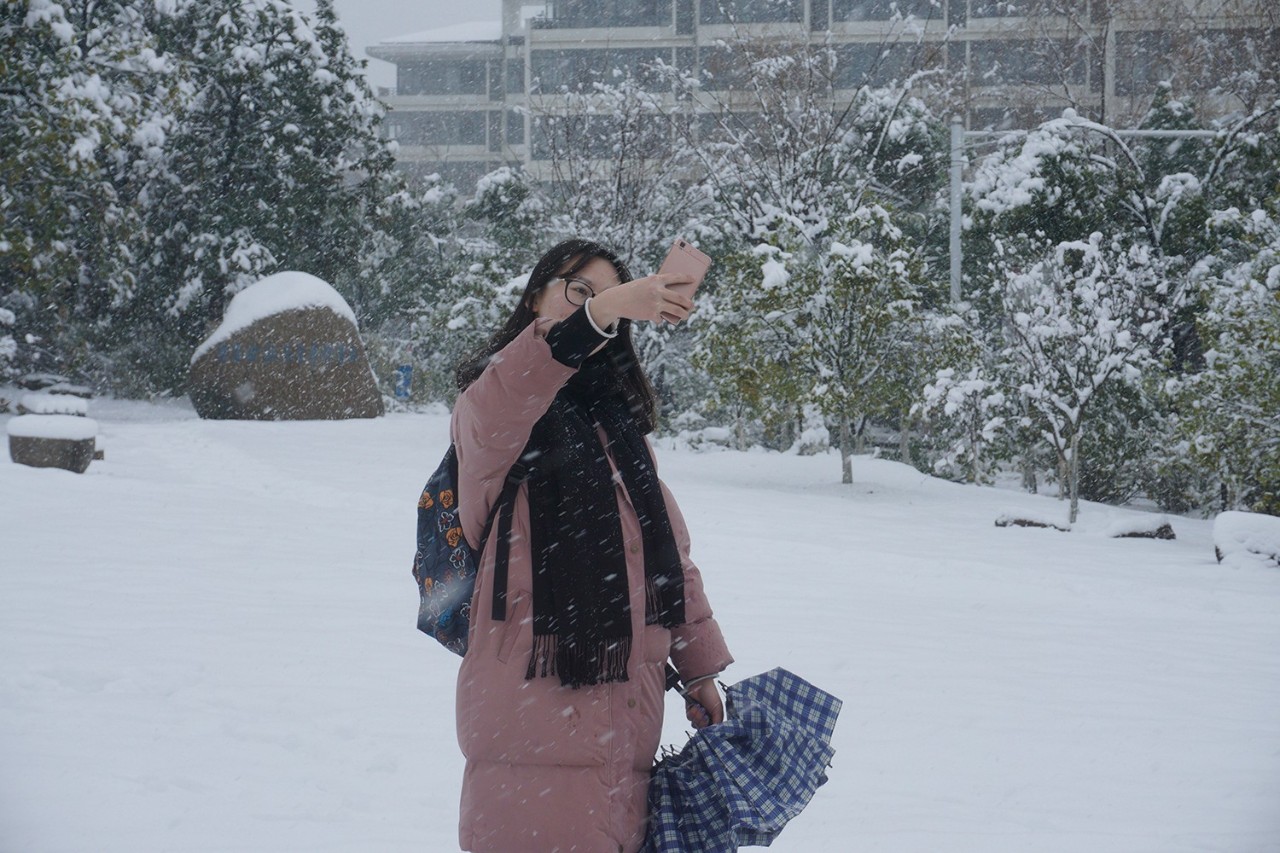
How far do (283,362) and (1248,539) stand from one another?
48.3 ft

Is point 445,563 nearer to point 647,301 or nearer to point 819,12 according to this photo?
point 647,301

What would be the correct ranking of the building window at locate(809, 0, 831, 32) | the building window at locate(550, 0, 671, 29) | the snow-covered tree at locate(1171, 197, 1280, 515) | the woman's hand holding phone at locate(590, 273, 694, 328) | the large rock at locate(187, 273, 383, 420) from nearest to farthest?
the woman's hand holding phone at locate(590, 273, 694, 328) → the snow-covered tree at locate(1171, 197, 1280, 515) → the large rock at locate(187, 273, 383, 420) → the building window at locate(809, 0, 831, 32) → the building window at locate(550, 0, 671, 29)

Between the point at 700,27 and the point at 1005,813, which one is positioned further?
the point at 700,27

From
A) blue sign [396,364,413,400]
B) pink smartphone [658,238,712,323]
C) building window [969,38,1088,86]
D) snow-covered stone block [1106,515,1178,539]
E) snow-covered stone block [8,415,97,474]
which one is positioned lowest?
snow-covered stone block [1106,515,1178,539]

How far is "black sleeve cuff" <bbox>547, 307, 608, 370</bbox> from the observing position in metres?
A: 1.83

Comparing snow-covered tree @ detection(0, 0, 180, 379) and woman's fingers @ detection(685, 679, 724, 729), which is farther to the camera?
snow-covered tree @ detection(0, 0, 180, 379)

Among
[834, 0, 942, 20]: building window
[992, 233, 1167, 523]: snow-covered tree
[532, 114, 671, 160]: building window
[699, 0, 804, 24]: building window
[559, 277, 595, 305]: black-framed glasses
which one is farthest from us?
[834, 0, 942, 20]: building window

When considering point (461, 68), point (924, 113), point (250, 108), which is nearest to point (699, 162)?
point (924, 113)

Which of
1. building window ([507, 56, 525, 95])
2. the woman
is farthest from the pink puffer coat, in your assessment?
building window ([507, 56, 525, 95])

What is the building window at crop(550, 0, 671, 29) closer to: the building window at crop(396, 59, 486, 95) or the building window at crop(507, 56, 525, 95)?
the building window at crop(507, 56, 525, 95)

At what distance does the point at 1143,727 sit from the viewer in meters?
5.09

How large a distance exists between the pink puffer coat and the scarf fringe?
0.6 inches

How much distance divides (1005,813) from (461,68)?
167ft

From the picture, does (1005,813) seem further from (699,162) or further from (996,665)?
(699,162)
